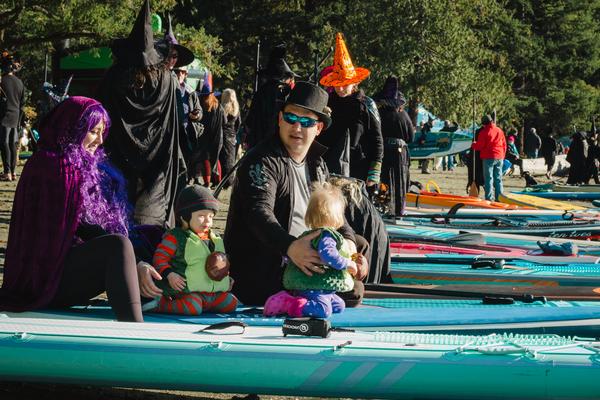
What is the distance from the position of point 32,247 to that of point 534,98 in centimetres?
5021

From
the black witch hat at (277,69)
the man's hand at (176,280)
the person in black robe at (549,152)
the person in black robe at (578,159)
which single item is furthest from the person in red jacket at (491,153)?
the person in black robe at (549,152)

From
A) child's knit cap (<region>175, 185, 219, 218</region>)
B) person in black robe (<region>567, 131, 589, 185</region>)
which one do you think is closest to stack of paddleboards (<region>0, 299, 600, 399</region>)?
child's knit cap (<region>175, 185, 219, 218</region>)

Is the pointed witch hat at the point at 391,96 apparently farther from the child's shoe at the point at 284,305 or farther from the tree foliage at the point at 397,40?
the tree foliage at the point at 397,40

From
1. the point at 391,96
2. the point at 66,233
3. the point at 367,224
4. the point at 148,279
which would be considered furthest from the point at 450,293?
the point at 391,96

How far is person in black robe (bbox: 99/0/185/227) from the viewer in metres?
6.87

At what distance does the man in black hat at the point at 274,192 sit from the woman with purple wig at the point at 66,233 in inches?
29.4

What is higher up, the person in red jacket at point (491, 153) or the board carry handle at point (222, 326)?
the person in red jacket at point (491, 153)

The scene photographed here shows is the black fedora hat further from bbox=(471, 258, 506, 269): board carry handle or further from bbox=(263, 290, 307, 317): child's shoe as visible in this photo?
bbox=(471, 258, 506, 269): board carry handle

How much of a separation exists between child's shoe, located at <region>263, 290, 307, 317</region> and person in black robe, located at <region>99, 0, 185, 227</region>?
1921mm

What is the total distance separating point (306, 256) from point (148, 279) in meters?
0.75

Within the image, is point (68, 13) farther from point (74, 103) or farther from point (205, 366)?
point (205, 366)

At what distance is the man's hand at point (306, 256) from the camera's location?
4812 mm

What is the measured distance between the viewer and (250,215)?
17.1 ft

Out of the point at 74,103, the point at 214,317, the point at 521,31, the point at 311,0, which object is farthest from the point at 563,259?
the point at 521,31
